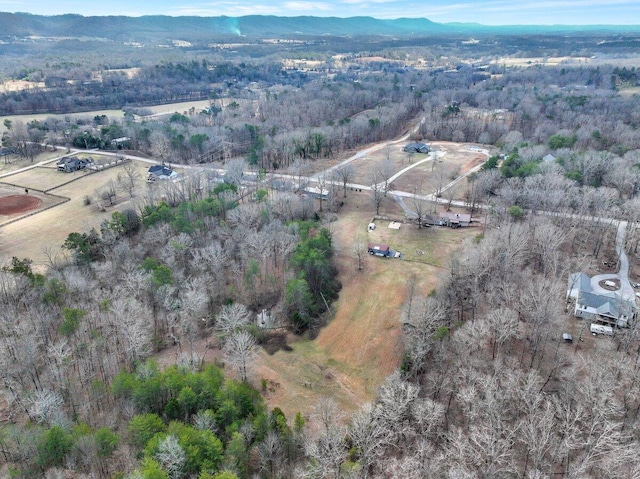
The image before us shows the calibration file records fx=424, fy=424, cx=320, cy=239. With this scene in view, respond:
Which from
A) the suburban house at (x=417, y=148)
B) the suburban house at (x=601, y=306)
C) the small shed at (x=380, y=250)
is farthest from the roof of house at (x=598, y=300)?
the suburban house at (x=417, y=148)

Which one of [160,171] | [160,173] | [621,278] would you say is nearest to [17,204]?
[160,173]

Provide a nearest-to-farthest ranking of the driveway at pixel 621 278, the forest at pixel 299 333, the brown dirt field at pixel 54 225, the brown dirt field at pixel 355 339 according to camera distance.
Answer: the forest at pixel 299 333, the brown dirt field at pixel 355 339, the driveway at pixel 621 278, the brown dirt field at pixel 54 225

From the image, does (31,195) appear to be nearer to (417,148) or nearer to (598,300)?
(417,148)

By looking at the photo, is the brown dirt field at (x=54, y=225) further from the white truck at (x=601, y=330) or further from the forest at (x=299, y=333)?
the white truck at (x=601, y=330)

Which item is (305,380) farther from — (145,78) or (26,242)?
(145,78)

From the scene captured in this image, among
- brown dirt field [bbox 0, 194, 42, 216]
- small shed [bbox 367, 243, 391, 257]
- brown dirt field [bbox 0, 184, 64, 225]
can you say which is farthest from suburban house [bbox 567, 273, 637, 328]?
brown dirt field [bbox 0, 194, 42, 216]

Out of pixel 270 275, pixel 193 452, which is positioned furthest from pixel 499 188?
pixel 193 452

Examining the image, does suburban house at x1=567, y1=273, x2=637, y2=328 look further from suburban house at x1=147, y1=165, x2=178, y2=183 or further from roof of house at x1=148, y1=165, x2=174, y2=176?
roof of house at x1=148, y1=165, x2=174, y2=176
